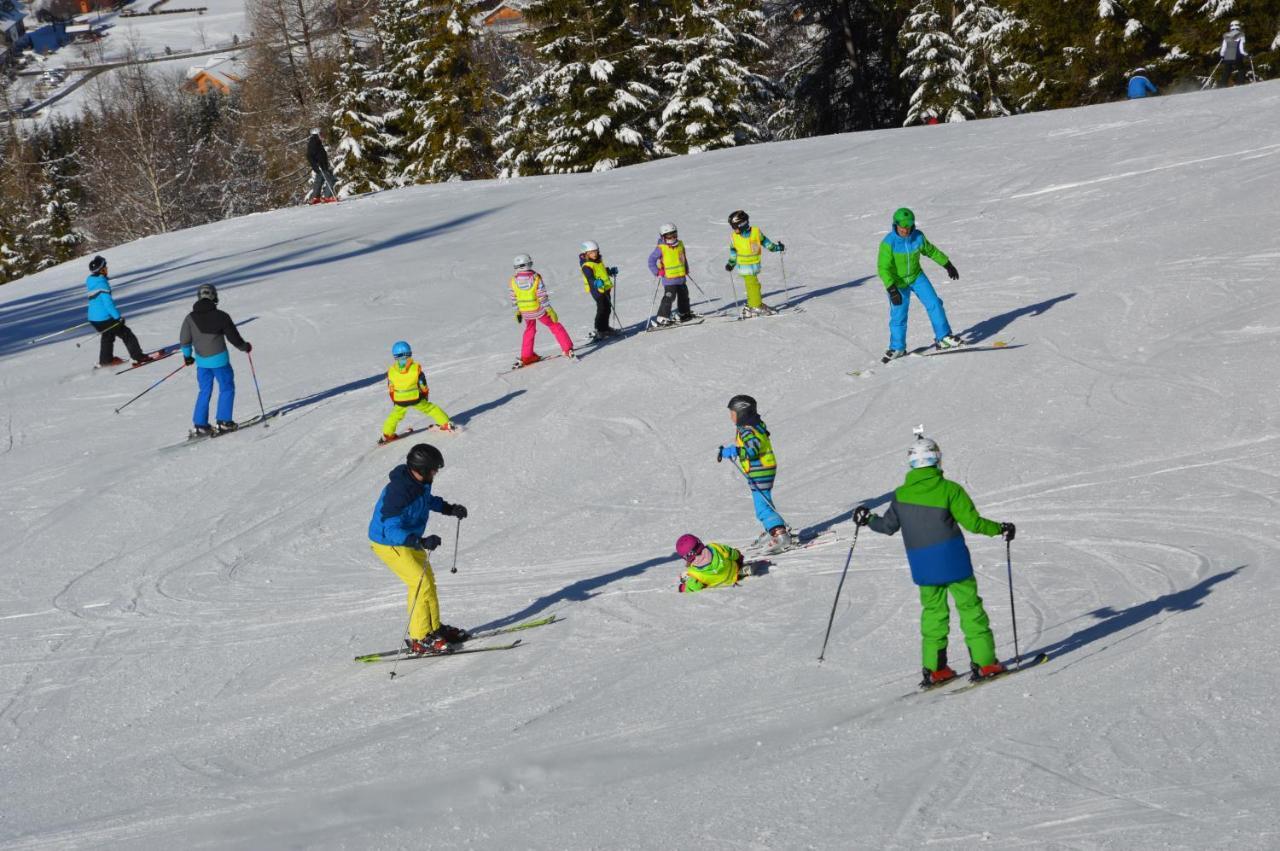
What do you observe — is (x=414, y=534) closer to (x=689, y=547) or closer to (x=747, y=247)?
(x=689, y=547)

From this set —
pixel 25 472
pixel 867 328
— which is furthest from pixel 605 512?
pixel 25 472

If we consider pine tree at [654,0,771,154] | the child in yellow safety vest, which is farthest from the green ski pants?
pine tree at [654,0,771,154]

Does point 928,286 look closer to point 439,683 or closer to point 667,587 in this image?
point 667,587

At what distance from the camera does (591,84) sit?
139 feet

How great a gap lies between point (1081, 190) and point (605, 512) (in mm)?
12546

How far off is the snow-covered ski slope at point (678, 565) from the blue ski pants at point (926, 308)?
1.08 feet

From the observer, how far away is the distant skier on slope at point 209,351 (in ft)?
49.0

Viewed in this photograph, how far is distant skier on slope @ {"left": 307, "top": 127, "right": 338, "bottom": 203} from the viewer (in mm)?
33844

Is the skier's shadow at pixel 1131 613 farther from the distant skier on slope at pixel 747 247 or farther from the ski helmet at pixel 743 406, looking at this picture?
the distant skier on slope at pixel 747 247

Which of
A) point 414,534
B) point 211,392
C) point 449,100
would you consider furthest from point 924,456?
point 449,100

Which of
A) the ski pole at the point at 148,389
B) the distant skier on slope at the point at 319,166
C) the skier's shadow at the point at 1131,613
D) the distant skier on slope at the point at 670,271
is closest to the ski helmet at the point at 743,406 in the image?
the skier's shadow at the point at 1131,613

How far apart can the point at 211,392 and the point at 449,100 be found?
115 feet

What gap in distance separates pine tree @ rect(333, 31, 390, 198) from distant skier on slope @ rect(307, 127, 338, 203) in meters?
11.4

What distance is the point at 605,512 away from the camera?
1205 centimetres
